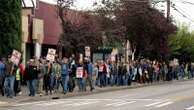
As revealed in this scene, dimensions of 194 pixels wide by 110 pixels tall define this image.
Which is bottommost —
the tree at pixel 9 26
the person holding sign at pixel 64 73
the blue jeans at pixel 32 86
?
the blue jeans at pixel 32 86

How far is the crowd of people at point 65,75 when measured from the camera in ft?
90.6

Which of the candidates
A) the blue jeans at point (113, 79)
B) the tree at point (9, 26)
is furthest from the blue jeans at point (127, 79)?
the tree at point (9, 26)

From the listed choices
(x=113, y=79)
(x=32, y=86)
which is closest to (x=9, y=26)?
(x=32, y=86)

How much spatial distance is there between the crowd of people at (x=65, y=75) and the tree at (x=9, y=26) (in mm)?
1656

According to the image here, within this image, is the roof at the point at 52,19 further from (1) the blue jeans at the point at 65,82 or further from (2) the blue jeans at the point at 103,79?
(1) the blue jeans at the point at 65,82

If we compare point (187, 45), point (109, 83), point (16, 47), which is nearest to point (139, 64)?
point (109, 83)

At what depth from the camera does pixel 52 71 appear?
2973cm

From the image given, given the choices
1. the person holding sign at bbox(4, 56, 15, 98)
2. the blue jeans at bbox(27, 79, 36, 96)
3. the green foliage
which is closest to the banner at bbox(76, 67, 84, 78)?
the blue jeans at bbox(27, 79, 36, 96)

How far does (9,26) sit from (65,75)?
402cm

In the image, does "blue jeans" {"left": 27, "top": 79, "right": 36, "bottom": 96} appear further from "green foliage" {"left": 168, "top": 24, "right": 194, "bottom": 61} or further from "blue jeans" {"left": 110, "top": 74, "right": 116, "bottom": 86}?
"green foliage" {"left": 168, "top": 24, "right": 194, "bottom": 61}

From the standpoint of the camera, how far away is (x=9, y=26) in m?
32.0

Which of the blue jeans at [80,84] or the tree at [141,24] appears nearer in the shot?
the blue jeans at [80,84]

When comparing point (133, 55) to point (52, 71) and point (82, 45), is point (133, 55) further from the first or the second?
point (52, 71)

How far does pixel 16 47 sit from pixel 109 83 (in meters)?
9.36
